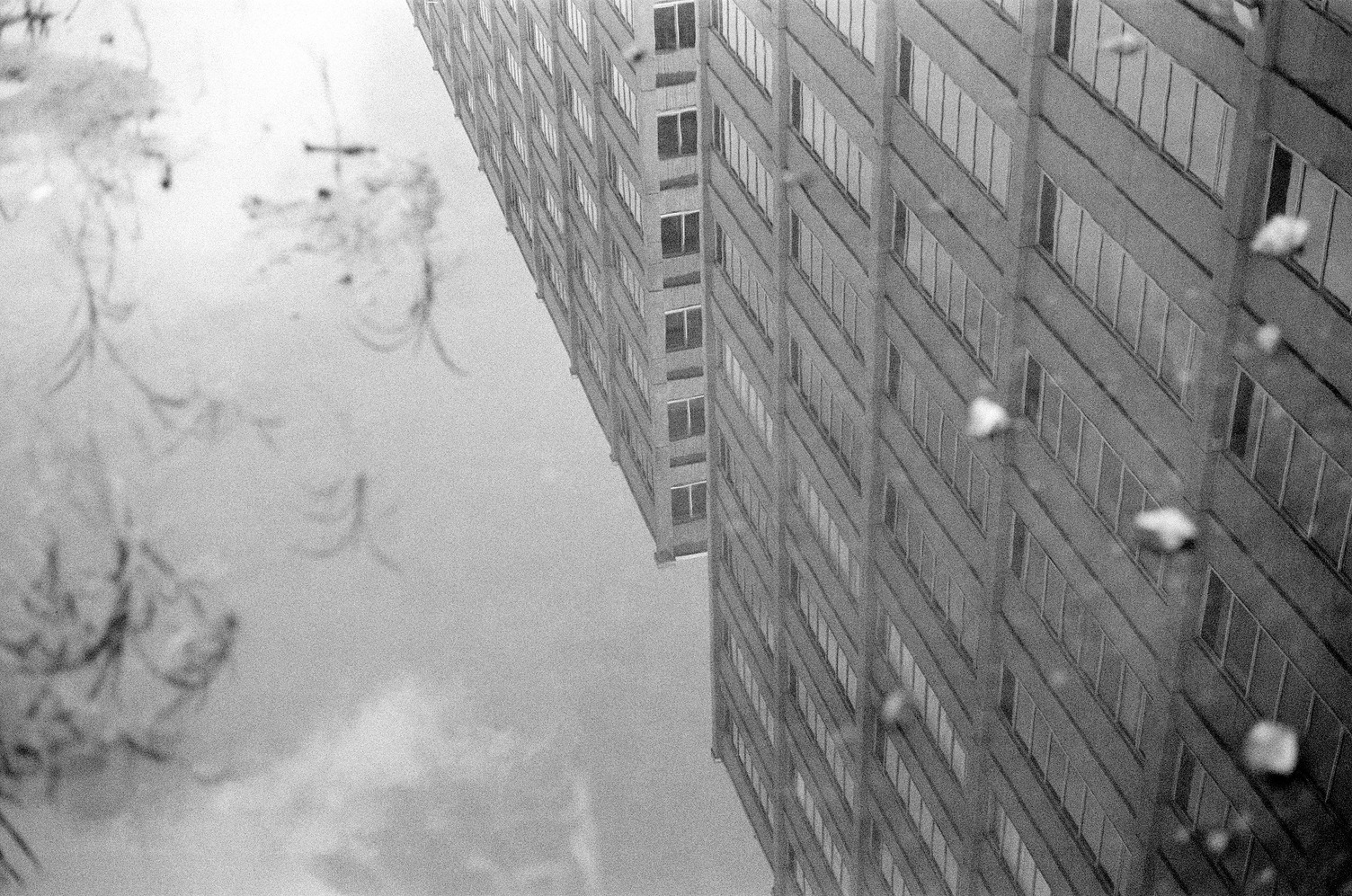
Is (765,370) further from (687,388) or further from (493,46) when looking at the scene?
(493,46)

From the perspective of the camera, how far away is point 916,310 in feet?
59.6

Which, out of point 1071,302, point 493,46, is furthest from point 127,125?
point 1071,302

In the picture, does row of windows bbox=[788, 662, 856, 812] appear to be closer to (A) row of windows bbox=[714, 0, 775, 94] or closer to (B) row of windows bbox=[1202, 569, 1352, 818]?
(A) row of windows bbox=[714, 0, 775, 94]

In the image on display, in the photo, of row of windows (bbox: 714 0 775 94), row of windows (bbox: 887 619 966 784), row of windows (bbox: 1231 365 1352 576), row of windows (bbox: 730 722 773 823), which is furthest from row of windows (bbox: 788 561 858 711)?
row of windows (bbox: 1231 365 1352 576)

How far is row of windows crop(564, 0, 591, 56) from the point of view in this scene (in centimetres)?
3225

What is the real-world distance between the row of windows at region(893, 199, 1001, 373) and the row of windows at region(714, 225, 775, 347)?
199 inches

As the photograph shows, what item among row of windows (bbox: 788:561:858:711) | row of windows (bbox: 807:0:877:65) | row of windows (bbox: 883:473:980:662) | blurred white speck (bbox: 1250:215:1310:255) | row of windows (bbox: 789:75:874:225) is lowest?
row of windows (bbox: 788:561:858:711)

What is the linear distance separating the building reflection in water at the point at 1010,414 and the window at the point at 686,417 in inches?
2.8

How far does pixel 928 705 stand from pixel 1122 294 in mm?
7286

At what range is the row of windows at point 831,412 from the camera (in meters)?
20.6

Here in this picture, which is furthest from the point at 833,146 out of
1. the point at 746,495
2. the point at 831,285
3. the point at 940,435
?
the point at 746,495

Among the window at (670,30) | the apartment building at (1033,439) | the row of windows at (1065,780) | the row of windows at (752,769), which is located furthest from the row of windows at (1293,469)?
the window at (670,30)

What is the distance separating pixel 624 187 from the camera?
30.7 meters

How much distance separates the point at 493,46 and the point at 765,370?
16215mm
